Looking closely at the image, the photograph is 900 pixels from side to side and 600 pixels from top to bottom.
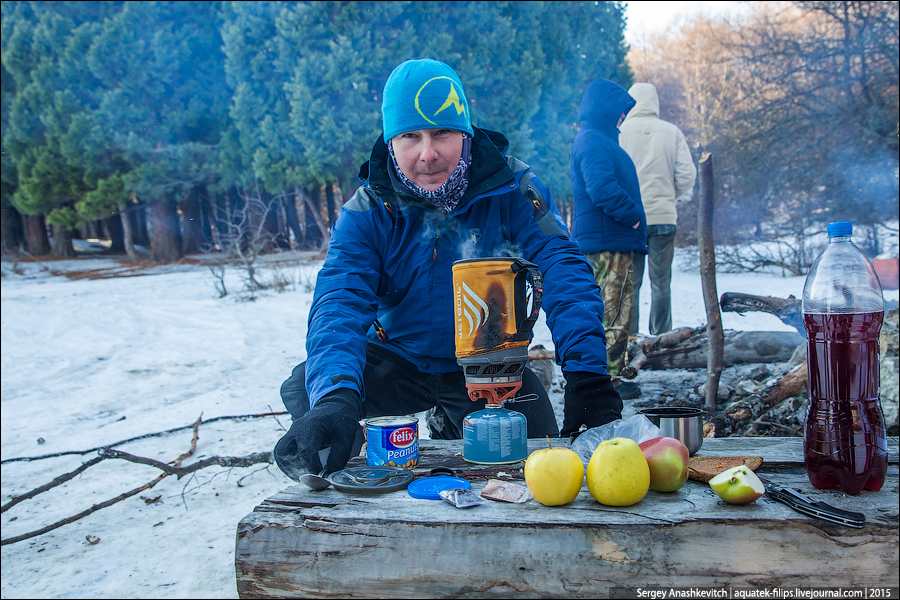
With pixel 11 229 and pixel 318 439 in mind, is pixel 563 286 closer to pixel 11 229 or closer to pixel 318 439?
pixel 318 439

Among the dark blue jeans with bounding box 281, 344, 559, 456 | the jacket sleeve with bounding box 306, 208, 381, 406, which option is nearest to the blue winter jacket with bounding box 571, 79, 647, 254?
the dark blue jeans with bounding box 281, 344, 559, 456

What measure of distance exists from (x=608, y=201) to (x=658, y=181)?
4.51 ft

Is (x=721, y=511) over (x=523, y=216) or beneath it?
beneath

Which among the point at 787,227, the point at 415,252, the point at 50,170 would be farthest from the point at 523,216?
the point at 50,170

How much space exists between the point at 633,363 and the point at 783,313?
1098 mm

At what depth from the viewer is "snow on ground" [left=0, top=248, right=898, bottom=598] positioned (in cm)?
252

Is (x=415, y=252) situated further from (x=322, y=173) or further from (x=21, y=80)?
(x=21, y=80)

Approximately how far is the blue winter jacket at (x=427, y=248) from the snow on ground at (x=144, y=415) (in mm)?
1228

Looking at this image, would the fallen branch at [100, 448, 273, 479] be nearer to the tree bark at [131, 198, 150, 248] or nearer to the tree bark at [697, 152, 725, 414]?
the tree bark at [697, 152, 725, 414]

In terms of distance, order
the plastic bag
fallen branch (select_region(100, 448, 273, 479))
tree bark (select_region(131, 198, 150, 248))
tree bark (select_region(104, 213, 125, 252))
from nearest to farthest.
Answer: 1. the plastic bag
2. fallen branch (select_region(100, 448, 273, 479))
3. tree bark (select_region(104, 213, 125, 252))
4. tree bark (select_region(131, 198, 150, 248))

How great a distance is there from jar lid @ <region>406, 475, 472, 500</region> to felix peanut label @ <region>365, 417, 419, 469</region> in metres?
0.18

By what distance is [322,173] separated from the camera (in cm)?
1462

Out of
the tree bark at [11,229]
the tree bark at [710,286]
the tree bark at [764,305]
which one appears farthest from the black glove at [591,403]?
the tree bark at [11,229]

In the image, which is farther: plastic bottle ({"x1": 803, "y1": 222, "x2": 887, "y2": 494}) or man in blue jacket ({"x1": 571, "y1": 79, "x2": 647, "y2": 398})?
man in blue jacket ({"x1": 571, "y1": 79, "x2": 647, "y2": 398})
